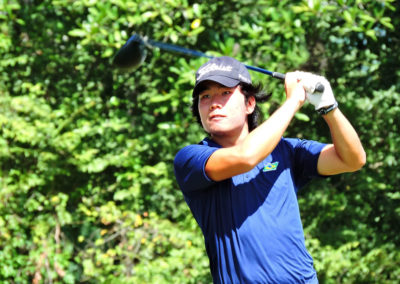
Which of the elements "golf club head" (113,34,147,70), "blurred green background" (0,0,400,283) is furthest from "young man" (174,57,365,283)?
"blurred green background" (0,0,400,283)

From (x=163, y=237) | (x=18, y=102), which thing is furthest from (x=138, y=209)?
(x=18, y=102)

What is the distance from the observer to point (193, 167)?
2225mm

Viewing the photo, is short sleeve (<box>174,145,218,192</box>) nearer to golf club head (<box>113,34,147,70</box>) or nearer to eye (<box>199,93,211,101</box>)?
eye (<box>199,93,211,101</box>)

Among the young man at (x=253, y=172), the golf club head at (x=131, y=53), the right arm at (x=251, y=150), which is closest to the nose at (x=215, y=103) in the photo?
the young man at (x=253, y=172)

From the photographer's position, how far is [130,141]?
5328 millimetres

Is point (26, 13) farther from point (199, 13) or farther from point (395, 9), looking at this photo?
point (395, 9)

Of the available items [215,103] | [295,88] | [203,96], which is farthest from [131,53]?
[295,88]

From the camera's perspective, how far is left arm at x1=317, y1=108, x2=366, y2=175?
226cm

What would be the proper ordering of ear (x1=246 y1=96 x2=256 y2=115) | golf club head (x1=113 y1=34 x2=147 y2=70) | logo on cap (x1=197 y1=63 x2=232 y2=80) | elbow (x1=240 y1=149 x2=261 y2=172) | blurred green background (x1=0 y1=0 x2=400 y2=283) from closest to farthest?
elbow (x1=240 y1=149 x2=261 y2=172) → logo on cap (x1=197 y1=63 x2=232 y2=80) → ear (x1=246 y1=96 x2=256 y2=115) → golf club head (x1=113 y1=34 x2=147 y2=70) → blurred green background (x1=0 y1=0 x2=400 y2=283)

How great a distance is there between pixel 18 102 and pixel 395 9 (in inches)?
149

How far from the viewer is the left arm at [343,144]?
2.26m

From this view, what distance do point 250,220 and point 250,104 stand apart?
0.65 m

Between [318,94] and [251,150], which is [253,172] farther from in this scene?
[318,94]

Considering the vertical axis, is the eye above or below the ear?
above
